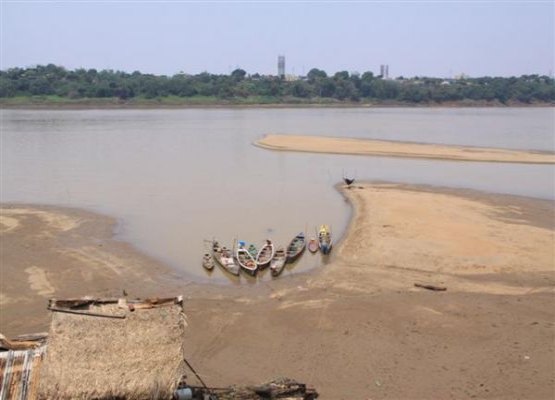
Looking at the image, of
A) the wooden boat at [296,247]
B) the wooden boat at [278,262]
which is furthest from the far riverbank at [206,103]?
the wooden boat at [278,262]

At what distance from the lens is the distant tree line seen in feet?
457

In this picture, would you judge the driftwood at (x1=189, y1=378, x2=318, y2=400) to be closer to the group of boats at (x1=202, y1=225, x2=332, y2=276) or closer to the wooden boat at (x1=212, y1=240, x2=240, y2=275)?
the group of boats at (x1=202, y1=225, x2=332, y2=276)

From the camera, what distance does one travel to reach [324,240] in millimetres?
22391

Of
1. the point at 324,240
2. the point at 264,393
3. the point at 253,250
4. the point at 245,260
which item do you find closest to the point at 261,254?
the point at 253,250

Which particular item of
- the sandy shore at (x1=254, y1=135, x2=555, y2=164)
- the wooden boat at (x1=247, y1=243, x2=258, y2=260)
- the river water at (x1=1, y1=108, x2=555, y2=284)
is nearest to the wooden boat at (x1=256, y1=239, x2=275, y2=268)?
the wooden boat at (x1=247, y1=243, x2=258, y2=260)

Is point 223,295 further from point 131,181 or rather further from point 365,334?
point 131,181

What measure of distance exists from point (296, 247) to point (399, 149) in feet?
121

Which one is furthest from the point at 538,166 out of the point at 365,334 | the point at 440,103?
the point at 440,103

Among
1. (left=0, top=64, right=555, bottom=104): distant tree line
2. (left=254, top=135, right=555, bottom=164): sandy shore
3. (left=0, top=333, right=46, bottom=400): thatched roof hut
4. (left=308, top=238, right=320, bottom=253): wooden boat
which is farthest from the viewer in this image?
(left=0, top=64, right=555, bottom=104): distant tree line

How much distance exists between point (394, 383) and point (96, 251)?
12.8 metres

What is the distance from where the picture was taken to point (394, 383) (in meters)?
12.1

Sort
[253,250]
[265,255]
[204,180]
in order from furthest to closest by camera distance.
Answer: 1. [204,180]
2. [253,250]
3. [265,255]

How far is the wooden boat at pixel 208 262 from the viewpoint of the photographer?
64.9ft

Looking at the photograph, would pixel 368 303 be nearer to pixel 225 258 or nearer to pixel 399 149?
pixel 225 258
